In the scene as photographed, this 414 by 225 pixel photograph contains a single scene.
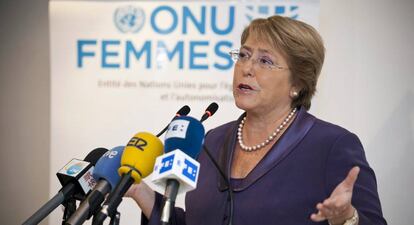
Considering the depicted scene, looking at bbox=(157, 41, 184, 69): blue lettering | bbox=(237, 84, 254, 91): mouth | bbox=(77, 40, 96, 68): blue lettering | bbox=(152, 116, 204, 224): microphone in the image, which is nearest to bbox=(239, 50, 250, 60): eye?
bbox=(237, 84, 254, 91): mouth

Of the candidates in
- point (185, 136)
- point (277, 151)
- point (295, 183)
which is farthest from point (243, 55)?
point (185, 136)

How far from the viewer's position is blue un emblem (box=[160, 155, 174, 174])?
0.98 meters

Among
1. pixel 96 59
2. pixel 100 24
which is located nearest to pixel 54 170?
pixel 96 59

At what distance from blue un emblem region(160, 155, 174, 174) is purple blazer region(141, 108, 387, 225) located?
0.57m

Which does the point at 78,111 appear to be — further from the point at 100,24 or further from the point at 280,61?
the point at 280,61

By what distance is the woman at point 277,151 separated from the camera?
143cm

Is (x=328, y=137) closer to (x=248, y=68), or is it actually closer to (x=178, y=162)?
(x=248, y=68)

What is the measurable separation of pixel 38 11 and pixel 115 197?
3.38 meters

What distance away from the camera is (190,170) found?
102cm

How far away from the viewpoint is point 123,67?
3.17m

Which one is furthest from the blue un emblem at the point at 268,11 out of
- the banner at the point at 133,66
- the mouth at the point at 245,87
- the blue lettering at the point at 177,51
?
the mouth at the point at 245,87

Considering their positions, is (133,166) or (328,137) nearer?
(133,166)

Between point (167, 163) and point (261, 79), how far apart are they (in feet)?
2.41

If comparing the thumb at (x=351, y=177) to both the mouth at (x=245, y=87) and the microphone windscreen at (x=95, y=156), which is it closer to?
the mouth at (x=245, y=87)
